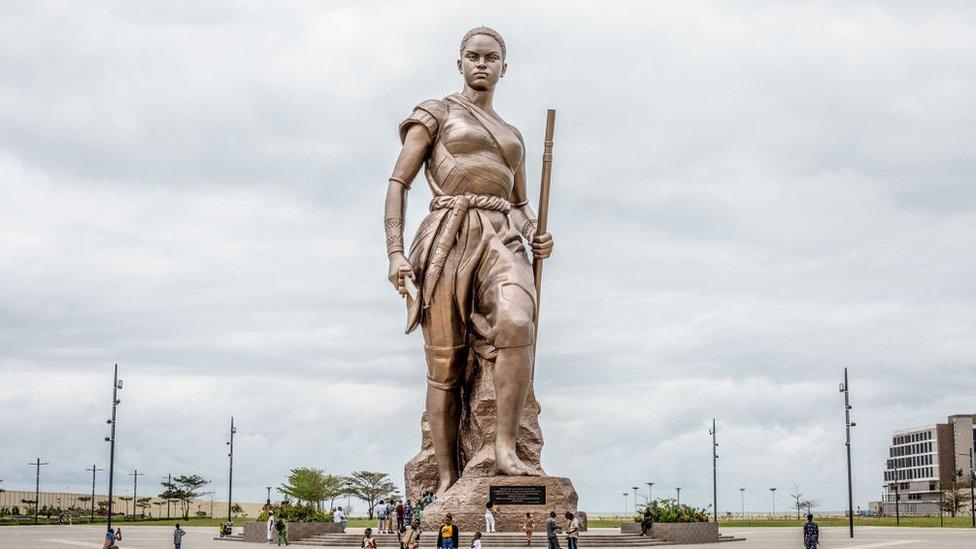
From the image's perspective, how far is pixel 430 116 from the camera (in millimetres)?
20219

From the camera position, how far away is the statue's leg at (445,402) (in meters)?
20.0

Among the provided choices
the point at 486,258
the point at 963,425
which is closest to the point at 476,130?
the point at 486,258

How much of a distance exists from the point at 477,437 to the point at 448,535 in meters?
3.30

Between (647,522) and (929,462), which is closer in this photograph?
(647,522)

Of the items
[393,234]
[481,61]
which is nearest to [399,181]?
[393,234]

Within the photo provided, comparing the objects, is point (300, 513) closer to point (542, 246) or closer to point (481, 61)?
point (542, 246)

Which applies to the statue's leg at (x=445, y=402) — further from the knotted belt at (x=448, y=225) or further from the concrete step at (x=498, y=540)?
the concrete step at (x=498, y=540)

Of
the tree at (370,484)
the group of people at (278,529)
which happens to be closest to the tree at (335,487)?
the tree at (370,484)

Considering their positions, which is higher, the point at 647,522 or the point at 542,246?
the point at 542,246

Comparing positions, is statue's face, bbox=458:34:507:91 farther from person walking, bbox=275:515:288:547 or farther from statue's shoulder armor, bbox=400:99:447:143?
person walking, bbox=275:515:288:547

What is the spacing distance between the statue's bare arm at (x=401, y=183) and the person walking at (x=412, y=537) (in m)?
4.16

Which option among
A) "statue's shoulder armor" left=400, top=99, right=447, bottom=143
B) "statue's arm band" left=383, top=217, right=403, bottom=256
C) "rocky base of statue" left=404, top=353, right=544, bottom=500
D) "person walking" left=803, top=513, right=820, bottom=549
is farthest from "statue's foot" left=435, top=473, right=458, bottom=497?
"person walking" left=803, top=513, right=820, bottom=549

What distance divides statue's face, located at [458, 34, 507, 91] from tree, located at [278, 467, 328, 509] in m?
49.2

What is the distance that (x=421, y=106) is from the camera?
20.5 m
